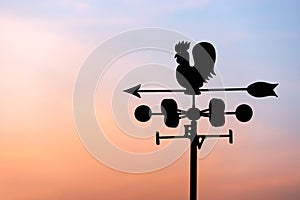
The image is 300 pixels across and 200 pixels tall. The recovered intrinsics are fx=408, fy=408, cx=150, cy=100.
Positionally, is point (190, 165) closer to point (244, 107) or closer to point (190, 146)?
point (190, 146)

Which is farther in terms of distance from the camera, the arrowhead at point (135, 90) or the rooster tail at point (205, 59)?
the arrowhead at point (135, 90)

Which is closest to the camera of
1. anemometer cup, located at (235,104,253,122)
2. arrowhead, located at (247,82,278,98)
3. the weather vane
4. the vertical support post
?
the vertical support post

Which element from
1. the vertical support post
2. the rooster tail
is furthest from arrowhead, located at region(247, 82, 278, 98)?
the vertical support post

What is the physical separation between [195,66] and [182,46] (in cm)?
25

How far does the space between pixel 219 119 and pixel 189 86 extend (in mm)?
470

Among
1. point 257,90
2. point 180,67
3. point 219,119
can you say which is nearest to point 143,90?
point 180,67

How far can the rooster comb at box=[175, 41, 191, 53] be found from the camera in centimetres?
414

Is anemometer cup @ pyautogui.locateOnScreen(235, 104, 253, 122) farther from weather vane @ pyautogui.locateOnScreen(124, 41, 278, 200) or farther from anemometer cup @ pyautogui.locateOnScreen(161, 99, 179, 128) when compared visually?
anemometer cup @ pyautogui.locateOnScreen(161, 99, 179, 128)

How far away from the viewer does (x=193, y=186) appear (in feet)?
12.3

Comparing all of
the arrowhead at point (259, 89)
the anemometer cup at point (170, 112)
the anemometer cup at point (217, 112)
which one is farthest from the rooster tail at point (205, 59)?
the arrowhead at point (259, 89)

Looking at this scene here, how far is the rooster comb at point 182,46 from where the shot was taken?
414cm

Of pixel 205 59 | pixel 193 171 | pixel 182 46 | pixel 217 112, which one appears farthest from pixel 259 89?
pixel 193 171

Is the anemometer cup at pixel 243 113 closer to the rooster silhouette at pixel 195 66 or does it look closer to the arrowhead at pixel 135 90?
the rooster silhouette at pixel 195 66

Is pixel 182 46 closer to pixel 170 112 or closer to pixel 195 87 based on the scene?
pixel 195 87
